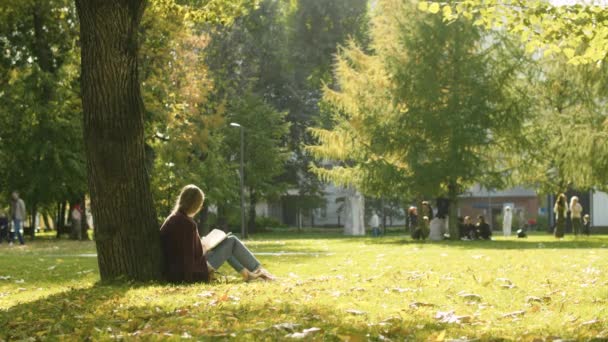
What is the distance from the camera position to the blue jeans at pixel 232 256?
41.0 feet

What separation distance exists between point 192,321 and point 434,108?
2828cm

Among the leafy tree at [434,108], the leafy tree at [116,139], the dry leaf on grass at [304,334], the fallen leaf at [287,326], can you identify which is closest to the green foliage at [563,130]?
the leafy tree at [434,108]

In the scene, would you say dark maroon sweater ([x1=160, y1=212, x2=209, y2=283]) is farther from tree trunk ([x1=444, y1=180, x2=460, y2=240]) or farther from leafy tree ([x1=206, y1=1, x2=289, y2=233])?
leafy tree ([x1=206, y1=1, x2=289, y2=233])

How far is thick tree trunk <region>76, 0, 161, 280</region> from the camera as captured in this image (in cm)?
1122

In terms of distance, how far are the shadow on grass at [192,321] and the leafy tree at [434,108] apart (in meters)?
25.6

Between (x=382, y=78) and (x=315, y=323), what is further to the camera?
(x=382, y=78)

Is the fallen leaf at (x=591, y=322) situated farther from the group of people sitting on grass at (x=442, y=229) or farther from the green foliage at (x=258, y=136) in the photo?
the green foliage at (x=258, y=136)

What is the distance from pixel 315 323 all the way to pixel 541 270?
287 inches

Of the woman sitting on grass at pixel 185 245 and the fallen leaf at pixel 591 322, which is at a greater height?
the woman sitting on grass at pixel 185 245

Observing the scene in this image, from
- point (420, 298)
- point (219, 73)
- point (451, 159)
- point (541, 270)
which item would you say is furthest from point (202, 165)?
point (420, 298)

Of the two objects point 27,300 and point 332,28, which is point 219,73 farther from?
point 27,300

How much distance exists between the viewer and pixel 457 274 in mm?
12820

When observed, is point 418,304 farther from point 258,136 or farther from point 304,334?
point 258,136

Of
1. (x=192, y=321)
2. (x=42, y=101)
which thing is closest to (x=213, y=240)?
(x=192, y=321)
